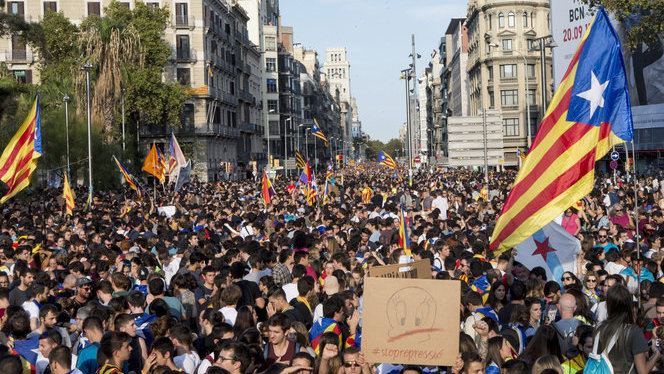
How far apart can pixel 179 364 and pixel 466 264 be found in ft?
16.4

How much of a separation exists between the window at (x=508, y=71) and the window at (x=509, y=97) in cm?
158

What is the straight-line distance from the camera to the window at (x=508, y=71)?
86.8 metres

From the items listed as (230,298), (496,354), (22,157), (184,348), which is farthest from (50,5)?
(496,354)

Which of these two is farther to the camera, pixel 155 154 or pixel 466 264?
pixel 155 154

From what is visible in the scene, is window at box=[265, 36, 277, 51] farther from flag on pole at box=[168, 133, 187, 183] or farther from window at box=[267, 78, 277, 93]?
flag on pole at box=[168, 133, 187, 183]

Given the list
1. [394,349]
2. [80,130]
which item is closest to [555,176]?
[394,349]

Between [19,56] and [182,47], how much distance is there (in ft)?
38.7

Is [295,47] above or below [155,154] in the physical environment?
above

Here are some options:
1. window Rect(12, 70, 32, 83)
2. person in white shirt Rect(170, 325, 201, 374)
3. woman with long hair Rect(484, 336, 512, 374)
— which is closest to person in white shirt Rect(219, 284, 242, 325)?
person in white shirt Rect(170, 325, 201, 374)

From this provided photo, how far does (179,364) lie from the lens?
7.41m

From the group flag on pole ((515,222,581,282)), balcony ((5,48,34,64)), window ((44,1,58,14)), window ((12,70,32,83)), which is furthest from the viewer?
window ((44,1,58,14))

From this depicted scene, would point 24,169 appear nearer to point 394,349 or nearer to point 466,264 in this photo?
point 466,264

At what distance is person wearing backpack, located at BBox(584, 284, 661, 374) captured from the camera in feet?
20.0

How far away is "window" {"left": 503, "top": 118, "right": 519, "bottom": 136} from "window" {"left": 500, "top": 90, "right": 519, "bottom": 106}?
1815mm
